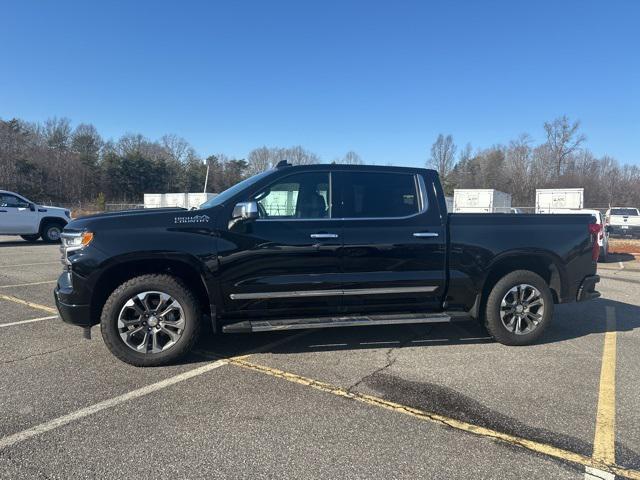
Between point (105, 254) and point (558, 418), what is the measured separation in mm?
4033

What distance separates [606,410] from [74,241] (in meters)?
4.78

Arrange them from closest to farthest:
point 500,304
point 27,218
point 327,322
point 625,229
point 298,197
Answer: point 327,322, point 298,197, point 500,304, point 27,218, point 625,229

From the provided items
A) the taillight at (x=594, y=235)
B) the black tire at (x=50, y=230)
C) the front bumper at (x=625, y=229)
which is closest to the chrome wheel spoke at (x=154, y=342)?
the taillight at (x=594, y=235)

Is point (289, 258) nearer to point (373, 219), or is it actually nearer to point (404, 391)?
point (373, 219)

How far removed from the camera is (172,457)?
2.86m

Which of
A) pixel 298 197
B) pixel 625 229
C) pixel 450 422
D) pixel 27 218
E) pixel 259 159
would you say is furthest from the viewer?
pixel 259 159

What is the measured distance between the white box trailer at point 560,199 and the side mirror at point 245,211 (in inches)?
1212

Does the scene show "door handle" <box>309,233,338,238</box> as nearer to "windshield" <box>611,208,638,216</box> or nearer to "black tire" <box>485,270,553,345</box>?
"black tire" <box>485,270,553,345</box>

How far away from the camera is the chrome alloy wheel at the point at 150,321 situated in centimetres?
430

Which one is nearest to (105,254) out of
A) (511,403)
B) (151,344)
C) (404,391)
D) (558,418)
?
(151,344)

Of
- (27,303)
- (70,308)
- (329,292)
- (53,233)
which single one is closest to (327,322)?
(329,292)

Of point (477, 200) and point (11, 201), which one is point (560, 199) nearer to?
point (477, 200)

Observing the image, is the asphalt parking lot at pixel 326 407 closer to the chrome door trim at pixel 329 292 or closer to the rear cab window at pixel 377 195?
the chrome door trim at pixel 329 292

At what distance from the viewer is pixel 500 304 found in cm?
510
